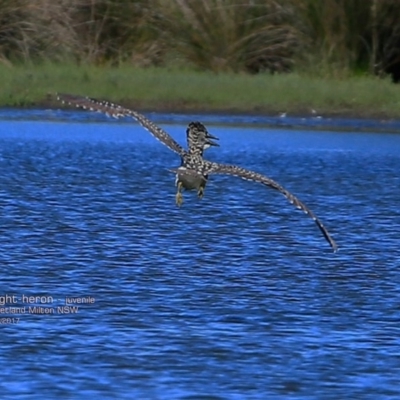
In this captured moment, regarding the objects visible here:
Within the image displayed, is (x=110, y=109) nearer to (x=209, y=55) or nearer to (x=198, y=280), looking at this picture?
(x=198, y=280)

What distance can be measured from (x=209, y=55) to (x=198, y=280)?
1431 cm

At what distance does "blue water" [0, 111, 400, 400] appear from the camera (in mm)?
9188

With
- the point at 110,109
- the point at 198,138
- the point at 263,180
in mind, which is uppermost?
the point at 110,109

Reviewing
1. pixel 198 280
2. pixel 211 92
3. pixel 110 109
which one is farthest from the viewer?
pixel 211 92

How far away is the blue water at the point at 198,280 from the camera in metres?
9.19

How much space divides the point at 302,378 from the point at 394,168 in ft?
36.8

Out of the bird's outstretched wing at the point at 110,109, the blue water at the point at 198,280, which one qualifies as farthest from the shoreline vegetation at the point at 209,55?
the bird's outstretched wing at the point at 110,109

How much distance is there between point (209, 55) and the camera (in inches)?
1028

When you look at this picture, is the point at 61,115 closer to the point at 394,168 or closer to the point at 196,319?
the point at 394,168

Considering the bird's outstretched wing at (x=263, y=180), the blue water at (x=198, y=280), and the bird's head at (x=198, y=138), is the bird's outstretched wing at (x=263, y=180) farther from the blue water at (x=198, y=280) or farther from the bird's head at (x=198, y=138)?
the blue water at (x=198, y=280)

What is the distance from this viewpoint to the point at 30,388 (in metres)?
8.78

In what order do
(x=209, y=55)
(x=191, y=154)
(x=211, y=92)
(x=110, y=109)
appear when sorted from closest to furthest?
1. (x=191, y=154)
2. (x=110, y=109)
3. (x=211, y=92)
4. (x=209, y=55)

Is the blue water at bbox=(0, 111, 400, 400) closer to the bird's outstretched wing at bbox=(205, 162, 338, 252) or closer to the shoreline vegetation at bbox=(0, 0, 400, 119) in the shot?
the bird's outstretched wing at bbox=(205, 162, 338, 252)

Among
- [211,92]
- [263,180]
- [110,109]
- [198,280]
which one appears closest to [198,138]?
[110,109]
